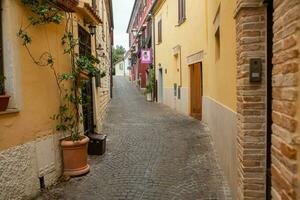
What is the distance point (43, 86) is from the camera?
5848 mm

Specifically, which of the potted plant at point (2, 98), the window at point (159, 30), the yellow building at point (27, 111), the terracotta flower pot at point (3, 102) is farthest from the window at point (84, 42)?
the window at point (159, 30)

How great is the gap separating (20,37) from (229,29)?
2.97 metres

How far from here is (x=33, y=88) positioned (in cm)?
553

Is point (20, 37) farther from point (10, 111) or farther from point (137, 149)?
point (137, 149)

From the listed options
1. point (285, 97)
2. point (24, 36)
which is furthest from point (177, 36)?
point (285, 97)

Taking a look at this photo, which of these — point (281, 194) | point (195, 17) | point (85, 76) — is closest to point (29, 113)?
point (85, 76)

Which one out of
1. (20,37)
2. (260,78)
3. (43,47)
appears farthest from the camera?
(43,47)

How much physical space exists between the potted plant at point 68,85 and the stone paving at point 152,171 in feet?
1.26

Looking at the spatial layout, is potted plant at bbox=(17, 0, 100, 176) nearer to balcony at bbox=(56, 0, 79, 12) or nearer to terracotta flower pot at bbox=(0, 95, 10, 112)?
balcony at bbox=(56, 0, 79, 12)

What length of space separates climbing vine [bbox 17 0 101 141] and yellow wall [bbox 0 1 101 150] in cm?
8

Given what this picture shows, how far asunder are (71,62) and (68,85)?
0.46 metres

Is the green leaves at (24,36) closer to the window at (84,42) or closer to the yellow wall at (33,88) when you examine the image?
the yellow wall at (33,88)

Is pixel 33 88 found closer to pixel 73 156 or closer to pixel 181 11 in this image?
pixel 73 156

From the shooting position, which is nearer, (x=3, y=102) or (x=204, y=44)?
(x=3, y=102)
